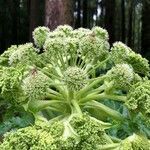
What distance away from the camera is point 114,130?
11.8ft

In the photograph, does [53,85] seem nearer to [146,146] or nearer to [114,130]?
[146,146]

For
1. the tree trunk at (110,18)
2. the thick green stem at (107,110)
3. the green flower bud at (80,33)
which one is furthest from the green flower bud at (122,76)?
the tree trunk at (110,18)

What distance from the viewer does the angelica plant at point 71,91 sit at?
2.32m

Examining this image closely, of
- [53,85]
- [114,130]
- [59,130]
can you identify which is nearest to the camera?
[59,130]

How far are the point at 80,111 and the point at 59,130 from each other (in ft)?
1.08

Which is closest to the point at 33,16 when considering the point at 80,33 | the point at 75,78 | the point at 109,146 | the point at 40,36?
the point at 40,36

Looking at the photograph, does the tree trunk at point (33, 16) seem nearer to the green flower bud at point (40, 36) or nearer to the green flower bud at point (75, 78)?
the green flower bud at point (40, 36)

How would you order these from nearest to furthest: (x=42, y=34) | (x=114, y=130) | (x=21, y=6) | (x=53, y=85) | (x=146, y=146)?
1. (x=146, y=146)
2. (x=53, y=85)
3. (x=42, y=34)
4. (x=114, y=130)
5. (x=21, y=6)

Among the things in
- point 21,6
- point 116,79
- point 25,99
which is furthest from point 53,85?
point 21,6

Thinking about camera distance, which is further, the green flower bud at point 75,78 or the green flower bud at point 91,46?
the green flower bud at point 91,46

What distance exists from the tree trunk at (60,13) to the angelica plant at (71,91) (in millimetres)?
8473

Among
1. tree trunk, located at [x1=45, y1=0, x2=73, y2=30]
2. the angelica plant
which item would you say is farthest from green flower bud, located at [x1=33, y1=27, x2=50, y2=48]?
tree trunk, located at [x1=45, y1=0, x2=73, y2=30]

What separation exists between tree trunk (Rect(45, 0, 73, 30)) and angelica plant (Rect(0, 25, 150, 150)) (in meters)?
8.47

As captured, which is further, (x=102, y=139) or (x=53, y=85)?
(x=53, y=85)
